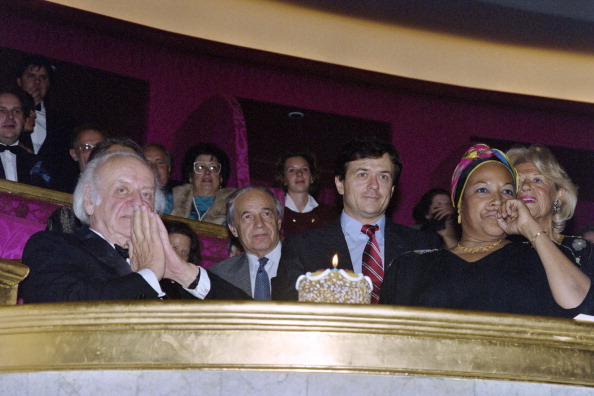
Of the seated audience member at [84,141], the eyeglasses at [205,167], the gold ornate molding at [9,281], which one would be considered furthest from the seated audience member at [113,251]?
the eyeglasses at [205,167]

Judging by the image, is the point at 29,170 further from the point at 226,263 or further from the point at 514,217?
the point at 514,217

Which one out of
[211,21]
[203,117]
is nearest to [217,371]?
[203,117]

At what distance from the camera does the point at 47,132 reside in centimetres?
522

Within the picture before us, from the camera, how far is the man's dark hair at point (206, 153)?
4996 mm

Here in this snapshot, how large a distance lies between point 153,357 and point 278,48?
5.47 m

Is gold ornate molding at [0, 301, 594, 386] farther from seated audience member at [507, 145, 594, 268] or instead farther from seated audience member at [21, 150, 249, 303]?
seated audience member at [507, 145, 594, 268]

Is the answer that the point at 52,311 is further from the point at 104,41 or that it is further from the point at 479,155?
the point at 104,41

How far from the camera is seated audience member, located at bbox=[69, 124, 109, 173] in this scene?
450 cm

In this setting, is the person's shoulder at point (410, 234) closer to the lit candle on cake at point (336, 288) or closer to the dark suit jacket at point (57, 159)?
the lit candle on cake at point (336, 288)

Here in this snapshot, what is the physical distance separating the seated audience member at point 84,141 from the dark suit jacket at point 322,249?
168 cm

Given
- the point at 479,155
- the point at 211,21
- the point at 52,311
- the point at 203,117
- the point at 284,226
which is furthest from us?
the point at 211,21

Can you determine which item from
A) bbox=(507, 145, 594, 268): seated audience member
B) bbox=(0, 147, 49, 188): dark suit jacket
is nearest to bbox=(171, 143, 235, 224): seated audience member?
bbox=(0, 147, 49, 188): dark suit jacket

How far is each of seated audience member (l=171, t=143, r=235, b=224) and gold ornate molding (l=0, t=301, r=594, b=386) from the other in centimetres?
300

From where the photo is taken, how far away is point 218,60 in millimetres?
6727
